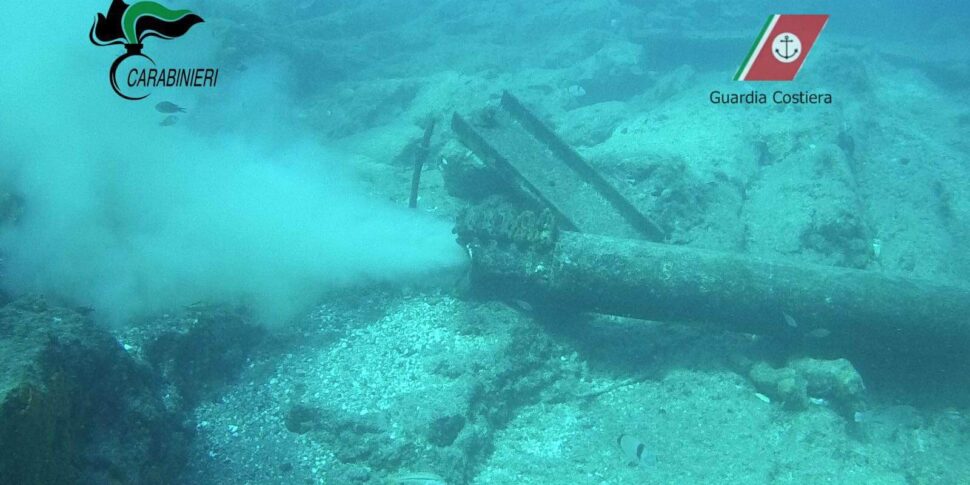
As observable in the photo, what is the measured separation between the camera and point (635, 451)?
493cm

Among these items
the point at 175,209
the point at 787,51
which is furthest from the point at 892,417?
the point at 175,209

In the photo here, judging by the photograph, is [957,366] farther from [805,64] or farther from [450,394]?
[805,64]

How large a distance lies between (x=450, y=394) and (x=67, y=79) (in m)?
16.3

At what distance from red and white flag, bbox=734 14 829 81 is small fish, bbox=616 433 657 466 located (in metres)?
10.4

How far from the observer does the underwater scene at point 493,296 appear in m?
5.03

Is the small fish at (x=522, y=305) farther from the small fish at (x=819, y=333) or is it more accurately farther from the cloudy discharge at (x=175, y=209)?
the small fish at (x=819, y=333)

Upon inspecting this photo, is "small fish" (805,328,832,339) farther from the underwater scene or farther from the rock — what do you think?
the rock

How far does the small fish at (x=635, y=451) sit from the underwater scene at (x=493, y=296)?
0.03m

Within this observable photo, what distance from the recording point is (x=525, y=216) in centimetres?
630

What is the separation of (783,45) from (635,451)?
38.4 ft

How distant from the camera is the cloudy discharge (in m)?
6.56

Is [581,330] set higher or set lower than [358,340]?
higher

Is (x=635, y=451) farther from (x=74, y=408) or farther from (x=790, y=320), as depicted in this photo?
(x=74, y=408)

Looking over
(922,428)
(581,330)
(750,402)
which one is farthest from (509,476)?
(922,428)
